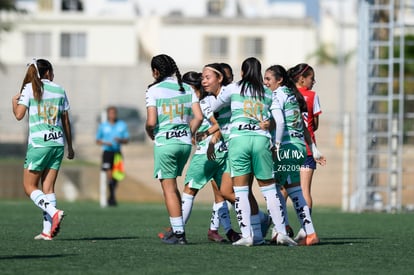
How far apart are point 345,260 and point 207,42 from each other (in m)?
69.8

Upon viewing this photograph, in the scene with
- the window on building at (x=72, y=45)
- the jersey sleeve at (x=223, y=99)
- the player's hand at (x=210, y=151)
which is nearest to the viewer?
the jersey sleeve at (x=223, y=99)

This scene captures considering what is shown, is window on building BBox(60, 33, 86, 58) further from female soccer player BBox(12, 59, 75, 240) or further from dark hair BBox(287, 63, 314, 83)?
female soccer player BBox(12, 59, 75, 240)

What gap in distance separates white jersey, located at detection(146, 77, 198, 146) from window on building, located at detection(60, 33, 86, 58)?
209 ft

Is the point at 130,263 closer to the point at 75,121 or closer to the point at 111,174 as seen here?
the point at 111,174

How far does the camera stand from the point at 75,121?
126 ft

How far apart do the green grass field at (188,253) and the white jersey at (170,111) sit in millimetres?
1154

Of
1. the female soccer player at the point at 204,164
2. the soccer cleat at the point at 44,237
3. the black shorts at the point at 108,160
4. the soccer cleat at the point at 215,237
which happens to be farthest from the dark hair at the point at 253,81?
the black shorts at the point at 108,160

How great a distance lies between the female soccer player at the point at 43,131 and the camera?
14023mm

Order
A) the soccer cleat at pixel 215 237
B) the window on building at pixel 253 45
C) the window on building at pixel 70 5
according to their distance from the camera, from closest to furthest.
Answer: the soccer cleat at pixel 215 237 < the window on building at pixel 253 45 < the window on building at pixel 70 5

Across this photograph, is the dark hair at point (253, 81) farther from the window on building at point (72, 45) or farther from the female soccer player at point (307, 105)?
the window on building at point (72, 45)

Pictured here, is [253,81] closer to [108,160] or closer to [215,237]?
[215,237]

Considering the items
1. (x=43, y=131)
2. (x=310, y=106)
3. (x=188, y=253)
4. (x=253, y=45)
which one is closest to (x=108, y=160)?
(x=310, y=106)

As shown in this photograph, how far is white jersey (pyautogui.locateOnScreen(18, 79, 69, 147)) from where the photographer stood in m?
14.1

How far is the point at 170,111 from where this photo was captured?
1343cm
